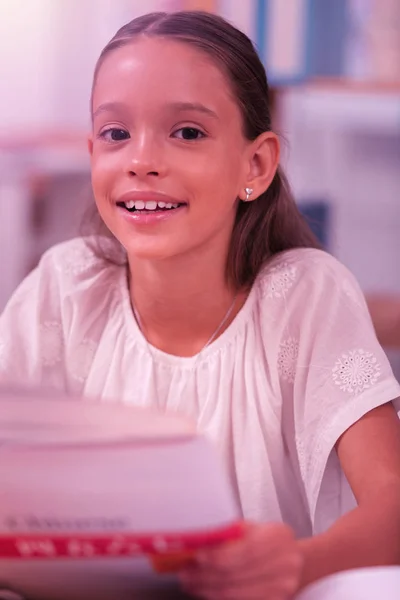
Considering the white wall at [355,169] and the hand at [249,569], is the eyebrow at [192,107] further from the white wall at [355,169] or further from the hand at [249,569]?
the white wall at [355,169]

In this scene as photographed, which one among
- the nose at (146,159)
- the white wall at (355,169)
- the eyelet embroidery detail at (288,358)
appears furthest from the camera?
the white wall at (355,169)

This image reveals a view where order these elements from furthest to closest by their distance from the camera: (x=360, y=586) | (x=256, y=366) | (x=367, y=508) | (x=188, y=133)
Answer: (x=256, y=366), (x=188, y=133), (x=367, y=508), (x=360, y=586)

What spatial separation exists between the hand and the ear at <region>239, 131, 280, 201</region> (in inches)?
19.7

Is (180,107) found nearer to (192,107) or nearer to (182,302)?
(192,107)

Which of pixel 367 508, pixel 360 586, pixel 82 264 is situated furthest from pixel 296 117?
pixel 360 586

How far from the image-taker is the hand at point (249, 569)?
550 mm

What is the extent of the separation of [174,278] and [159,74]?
241 mm

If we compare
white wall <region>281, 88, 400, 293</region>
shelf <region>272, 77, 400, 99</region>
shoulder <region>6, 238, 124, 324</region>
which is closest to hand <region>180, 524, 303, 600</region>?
shoulder <region>6, 238, 124, 324</region>

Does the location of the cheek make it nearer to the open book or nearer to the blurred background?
the open book

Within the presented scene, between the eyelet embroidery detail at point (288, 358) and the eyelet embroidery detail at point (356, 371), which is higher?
the eyelet embroidery detail at point (356, 371)

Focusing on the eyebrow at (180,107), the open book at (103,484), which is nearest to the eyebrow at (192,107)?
the eyebrow at (180,107)

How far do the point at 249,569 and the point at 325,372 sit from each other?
16.1 inches

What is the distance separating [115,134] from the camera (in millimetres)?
922

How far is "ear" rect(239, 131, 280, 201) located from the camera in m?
1.01
